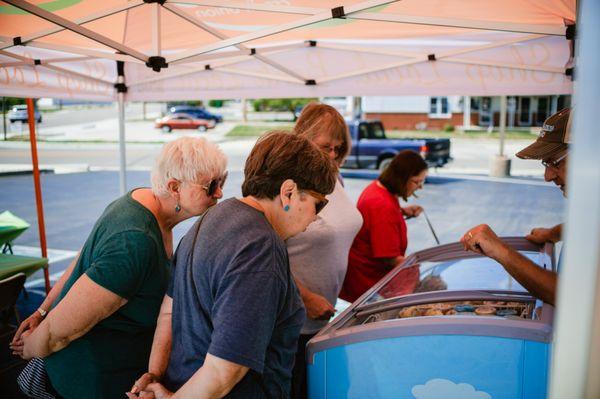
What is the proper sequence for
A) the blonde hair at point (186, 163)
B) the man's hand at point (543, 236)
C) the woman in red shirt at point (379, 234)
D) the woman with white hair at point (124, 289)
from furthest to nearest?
1. the woman in red shirt at point (379, 234)
2. the man's hand at point (543, 236)
3. the blonde hair at point (186, 163)
4. the woman with white hair at point (124, 289)

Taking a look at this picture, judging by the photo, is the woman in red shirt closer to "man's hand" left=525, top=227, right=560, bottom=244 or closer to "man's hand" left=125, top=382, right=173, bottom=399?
"man's hand" left=525, top=227, right=560, bottom=244

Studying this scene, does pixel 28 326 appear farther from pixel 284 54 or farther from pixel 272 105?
pixel 272 105

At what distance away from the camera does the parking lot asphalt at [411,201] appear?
29.9 feet

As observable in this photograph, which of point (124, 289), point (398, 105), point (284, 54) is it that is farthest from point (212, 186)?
point (398, 105)

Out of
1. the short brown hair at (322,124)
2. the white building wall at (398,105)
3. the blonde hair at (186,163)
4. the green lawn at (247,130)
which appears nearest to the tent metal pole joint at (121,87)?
the short brown hair at (322,124)

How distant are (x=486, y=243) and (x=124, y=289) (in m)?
1.31

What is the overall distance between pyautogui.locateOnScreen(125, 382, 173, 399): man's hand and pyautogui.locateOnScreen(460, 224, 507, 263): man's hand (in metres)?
1.22

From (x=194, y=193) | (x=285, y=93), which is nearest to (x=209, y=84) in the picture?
(x=285, y=93)

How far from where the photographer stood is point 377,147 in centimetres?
1575

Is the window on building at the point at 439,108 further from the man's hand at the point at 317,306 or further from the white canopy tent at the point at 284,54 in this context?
the man's hand at the point at 317,306

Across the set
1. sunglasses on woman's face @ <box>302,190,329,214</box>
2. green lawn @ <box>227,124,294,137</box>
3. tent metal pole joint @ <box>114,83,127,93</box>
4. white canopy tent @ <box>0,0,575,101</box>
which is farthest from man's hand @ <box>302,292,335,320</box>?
green lawn @ <box>227,124,294,137</box>

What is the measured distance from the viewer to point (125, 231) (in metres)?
1.81

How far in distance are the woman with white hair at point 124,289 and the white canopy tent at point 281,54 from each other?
1199mm

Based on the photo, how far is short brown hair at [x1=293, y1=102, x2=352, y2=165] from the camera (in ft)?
8.31
